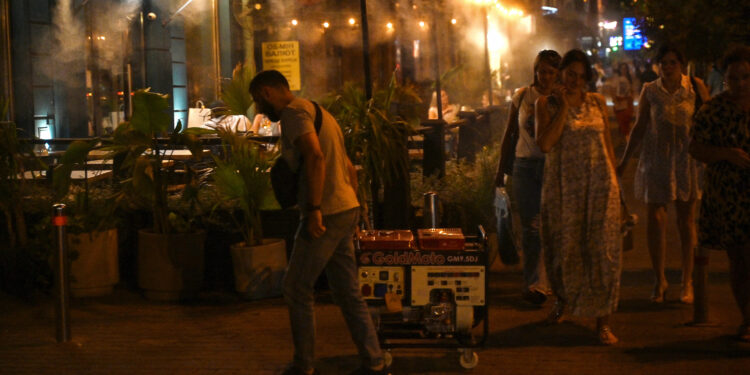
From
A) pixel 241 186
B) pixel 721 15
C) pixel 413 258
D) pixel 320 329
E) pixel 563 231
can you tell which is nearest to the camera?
pixel 413 258

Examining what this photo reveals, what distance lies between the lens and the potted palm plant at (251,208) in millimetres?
7232

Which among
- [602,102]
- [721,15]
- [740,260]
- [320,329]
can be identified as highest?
[721,15]

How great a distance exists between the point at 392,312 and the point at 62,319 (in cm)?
234

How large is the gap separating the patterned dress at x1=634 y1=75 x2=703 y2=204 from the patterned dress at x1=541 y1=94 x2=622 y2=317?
110cm

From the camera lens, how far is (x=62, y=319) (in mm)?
6113

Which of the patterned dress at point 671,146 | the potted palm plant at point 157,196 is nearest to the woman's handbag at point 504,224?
the patterned dress at point 671,146

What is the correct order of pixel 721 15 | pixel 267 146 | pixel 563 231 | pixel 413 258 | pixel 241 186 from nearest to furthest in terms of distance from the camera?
pixel 413 258
pixel 563 231
pixel 241 186
pixel 267 146
pixel 721 15

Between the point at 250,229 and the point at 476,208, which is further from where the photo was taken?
the point at 476,208

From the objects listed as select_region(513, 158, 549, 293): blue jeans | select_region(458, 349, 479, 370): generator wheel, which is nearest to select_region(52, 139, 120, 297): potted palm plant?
select_region(513, 158, 549, 293): blue jeans

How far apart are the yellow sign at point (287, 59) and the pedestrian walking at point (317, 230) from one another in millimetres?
9159

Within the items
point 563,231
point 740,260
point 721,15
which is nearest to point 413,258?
point 563,231

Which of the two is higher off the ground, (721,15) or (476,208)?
(721,15)

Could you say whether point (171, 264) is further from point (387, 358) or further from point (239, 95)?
point (387, 358)

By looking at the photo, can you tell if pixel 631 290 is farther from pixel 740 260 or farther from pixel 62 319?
pixel 62 319
